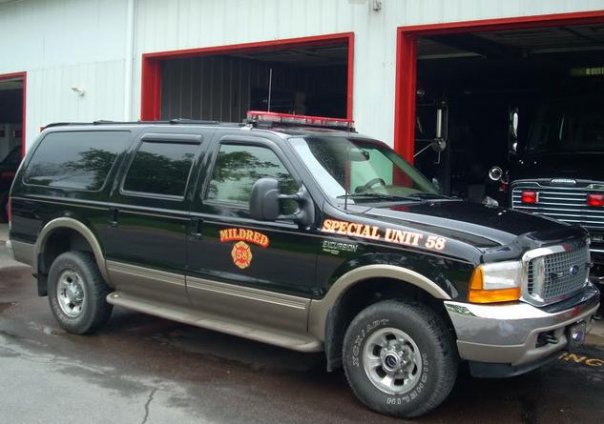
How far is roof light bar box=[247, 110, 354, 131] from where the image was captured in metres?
5.67

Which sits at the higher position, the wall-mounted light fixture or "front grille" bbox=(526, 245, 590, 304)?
the wall-mounted light fixture

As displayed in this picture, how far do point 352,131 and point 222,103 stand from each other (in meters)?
9.27

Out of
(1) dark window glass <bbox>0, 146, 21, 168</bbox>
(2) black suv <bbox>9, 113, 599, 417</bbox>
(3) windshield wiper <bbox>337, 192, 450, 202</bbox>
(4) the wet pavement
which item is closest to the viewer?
(2) black suv <bbox>9, 113, 599, 417</bbox>

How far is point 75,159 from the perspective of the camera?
671cm

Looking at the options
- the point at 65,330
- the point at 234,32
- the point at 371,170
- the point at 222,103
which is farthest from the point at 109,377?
the point at 222,103

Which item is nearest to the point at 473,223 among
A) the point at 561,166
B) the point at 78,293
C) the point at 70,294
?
the point at 78,293

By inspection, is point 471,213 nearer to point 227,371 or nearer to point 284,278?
point 284,278

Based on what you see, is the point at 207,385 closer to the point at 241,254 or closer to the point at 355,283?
→ the point at 241,254

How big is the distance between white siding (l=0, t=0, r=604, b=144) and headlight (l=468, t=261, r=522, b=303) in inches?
184

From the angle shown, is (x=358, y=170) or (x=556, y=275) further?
(x=358, y=170)

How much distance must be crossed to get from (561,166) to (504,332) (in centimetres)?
487

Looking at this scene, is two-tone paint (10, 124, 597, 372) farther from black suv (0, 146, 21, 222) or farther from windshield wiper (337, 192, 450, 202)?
black suv (0, 146, 21, 222)

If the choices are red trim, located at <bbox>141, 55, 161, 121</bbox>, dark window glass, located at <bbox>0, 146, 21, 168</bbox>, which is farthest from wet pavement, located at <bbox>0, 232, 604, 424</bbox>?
dark window glass, located at <bbox>0, 146, 21, 168</bbox>

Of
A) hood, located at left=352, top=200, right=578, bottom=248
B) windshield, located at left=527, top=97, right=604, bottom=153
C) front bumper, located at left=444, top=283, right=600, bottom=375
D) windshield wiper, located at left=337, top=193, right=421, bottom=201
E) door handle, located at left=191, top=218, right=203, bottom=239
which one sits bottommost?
front bumper, located at left=444, top=283, right=600, bottom=375
